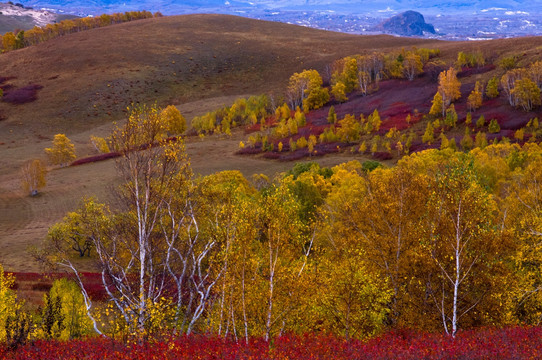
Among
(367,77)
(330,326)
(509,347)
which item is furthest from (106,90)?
(509,347)

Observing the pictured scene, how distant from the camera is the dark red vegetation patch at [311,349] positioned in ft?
47.7

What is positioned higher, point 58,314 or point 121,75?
point 121,75

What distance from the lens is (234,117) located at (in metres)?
136

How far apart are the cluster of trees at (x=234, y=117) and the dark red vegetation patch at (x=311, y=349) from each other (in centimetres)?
10466

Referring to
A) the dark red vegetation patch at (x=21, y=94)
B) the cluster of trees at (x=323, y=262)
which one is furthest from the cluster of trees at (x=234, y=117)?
the cluster of trees at (x=323, y=262)

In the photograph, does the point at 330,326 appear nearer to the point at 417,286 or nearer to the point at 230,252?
the point at 417,286

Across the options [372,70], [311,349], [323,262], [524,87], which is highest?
[372,70]

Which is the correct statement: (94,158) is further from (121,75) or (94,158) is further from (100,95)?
(121,75)

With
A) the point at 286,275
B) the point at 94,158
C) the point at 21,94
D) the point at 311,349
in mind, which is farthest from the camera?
the point at 21,94

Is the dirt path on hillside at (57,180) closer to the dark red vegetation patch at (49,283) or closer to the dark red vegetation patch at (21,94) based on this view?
the dark red vegetation patch at (49,283)

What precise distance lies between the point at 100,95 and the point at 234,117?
54336 mm

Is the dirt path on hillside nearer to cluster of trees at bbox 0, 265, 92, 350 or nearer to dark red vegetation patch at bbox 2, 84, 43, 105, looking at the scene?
cluster of trees at bbox 0, 265, 92, 350

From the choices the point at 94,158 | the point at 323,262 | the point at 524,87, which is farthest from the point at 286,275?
the point at 524,87

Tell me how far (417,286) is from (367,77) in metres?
137
